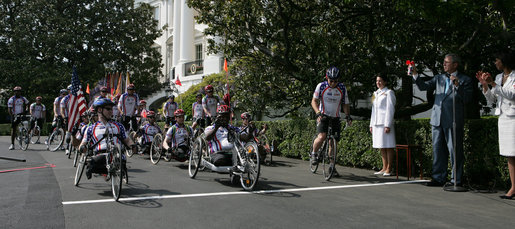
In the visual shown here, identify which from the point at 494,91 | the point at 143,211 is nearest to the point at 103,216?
the point at 143,211

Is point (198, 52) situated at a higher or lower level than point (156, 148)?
higher

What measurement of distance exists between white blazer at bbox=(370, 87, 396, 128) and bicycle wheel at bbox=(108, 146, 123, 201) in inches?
198

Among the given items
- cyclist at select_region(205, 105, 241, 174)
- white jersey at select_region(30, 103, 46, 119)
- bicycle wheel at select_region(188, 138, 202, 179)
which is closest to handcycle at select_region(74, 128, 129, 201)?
cyclist at select_region(205, 105, 241, 174)

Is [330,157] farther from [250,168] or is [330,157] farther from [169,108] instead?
[169,108]

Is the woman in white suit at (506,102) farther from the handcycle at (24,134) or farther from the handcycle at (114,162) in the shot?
the handcycle at (24,134)

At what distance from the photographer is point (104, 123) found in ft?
23.8

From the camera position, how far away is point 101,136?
7156 millimetres

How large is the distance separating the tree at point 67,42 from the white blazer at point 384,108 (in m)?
28.2

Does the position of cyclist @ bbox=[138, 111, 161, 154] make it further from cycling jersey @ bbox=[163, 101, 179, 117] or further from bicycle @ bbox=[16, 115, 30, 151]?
bicycle @ bbox=[16, 115, 30, 151]

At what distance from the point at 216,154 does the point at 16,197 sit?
10.1ft

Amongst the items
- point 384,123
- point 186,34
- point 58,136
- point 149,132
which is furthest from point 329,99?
A: point 186,34

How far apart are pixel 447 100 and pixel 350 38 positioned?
4319 millimetres

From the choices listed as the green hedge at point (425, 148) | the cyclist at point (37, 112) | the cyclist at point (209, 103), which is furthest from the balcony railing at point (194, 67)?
the green hedge at point (425, 148)

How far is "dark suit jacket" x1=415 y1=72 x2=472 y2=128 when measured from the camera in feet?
24.5
